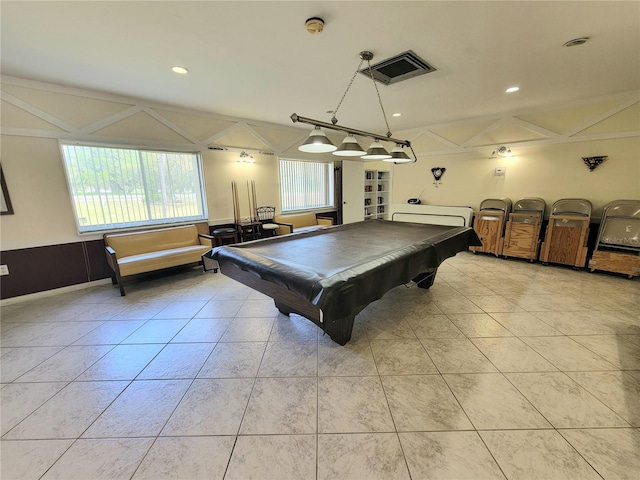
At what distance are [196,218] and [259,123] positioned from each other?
7.30ft

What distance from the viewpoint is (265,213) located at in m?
5.27

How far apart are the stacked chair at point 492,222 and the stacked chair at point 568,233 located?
0.62 meters

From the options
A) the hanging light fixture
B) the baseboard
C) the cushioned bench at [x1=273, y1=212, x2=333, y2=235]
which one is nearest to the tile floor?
the baseboard

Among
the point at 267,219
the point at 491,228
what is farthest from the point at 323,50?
the point at 491,228

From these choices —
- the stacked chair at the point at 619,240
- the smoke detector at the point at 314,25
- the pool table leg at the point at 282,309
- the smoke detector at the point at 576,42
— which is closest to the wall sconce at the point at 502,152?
the stacked chair at the point at 619,240

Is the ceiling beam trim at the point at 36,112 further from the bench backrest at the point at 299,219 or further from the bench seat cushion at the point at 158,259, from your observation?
the bench backrest at the point at 299,219

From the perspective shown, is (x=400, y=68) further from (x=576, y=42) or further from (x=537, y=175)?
(x=537, y=175)

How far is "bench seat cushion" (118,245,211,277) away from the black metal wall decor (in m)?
6.19

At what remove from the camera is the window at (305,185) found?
227 inches

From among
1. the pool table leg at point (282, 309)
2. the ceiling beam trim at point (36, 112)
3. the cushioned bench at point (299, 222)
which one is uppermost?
the ceiling beam trim at point (36, 112)

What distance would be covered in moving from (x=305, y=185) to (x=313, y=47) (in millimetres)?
3947

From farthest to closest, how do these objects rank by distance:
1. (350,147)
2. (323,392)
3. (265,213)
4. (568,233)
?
(265,213), (568,233), (350,147), (323,392)

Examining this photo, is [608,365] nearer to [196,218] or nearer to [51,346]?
[51,346]

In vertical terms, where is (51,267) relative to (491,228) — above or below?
below
